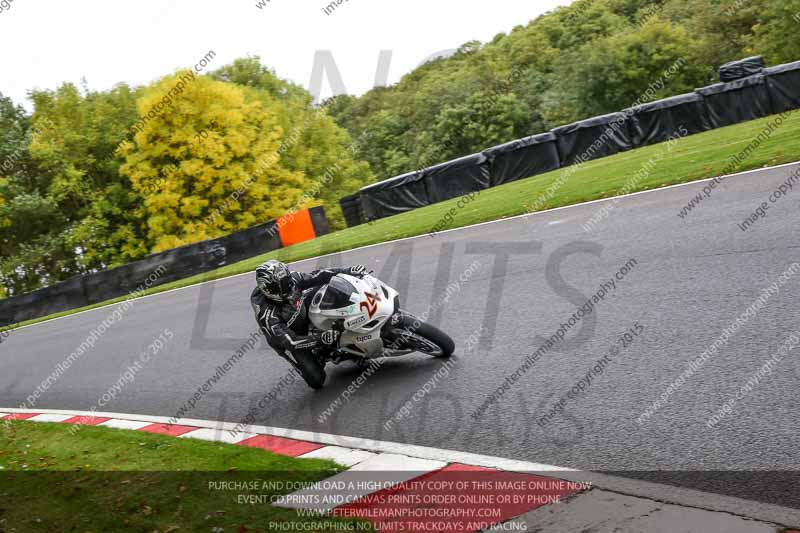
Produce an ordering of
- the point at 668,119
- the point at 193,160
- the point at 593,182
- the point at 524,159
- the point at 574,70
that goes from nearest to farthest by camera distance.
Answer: the point at 593,182, the point at 668,119, the point at 524,159, the point at 193,160, the point at 574,70

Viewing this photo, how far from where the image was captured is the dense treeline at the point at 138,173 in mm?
40938

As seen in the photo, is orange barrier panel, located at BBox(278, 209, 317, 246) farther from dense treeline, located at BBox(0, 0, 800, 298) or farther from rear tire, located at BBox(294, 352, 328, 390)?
rear tire, located at BBox(294, 352, 328, 390)

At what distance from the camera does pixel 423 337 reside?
26.7 feet

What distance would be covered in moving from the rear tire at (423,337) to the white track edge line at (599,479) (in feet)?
4.74

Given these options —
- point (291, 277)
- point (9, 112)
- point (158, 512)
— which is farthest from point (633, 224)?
point (9, 112)

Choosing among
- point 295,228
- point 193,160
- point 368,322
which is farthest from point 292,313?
point 193,160

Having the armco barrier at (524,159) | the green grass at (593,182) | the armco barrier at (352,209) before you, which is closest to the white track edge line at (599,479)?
the green grass at (593,182)

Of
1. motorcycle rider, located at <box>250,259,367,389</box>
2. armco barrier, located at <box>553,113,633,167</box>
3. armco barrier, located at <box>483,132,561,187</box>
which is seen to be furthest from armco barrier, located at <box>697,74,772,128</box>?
motorcycle rider, located at <box>250,259,367,389</box>

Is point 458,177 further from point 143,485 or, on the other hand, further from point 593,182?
point 143,485

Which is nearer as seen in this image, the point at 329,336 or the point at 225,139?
the point at 329,336

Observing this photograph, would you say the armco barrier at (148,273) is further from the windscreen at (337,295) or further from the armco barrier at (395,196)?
the windscreen at (337,295)

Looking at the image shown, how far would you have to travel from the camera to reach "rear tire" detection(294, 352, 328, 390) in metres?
8.38

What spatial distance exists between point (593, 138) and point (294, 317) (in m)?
19.1

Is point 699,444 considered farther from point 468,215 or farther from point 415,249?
point 468,215
